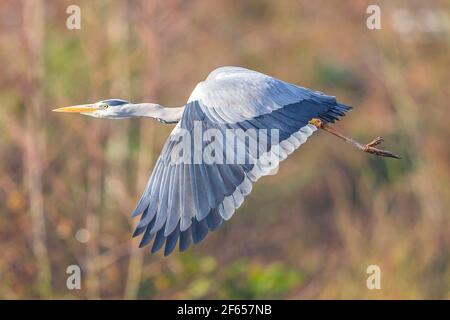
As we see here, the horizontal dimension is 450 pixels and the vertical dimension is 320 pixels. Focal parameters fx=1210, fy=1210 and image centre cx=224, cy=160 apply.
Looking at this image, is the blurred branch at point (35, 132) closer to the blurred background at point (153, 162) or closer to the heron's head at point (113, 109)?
the blurred background at point (153, 162)

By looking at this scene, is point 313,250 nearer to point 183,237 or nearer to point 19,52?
point 19,52

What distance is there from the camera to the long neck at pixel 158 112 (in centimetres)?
598

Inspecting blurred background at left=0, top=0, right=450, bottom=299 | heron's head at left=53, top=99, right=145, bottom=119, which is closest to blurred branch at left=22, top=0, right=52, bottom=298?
blurred background at left=0, top=0, right=450, bottom=299

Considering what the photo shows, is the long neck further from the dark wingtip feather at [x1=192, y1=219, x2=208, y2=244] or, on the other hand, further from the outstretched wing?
the dark wingtip feather at [x1=192, y1=219, x2=208, y2=244]

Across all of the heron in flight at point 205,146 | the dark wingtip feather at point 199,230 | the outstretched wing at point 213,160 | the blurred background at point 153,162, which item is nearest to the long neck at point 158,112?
the heron in flight at point 205,146

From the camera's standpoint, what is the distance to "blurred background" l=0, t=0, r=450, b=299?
8.38 m

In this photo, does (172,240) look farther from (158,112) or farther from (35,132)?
(35,132)

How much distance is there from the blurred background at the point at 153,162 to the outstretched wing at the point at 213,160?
8.44ft

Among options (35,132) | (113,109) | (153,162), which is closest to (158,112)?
(113,109)

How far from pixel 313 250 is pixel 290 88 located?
4966 mm

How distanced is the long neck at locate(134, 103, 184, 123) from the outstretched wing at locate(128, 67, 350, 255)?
0.26m

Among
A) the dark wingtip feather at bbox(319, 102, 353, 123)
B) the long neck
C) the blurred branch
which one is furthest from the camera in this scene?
the blurred branch
